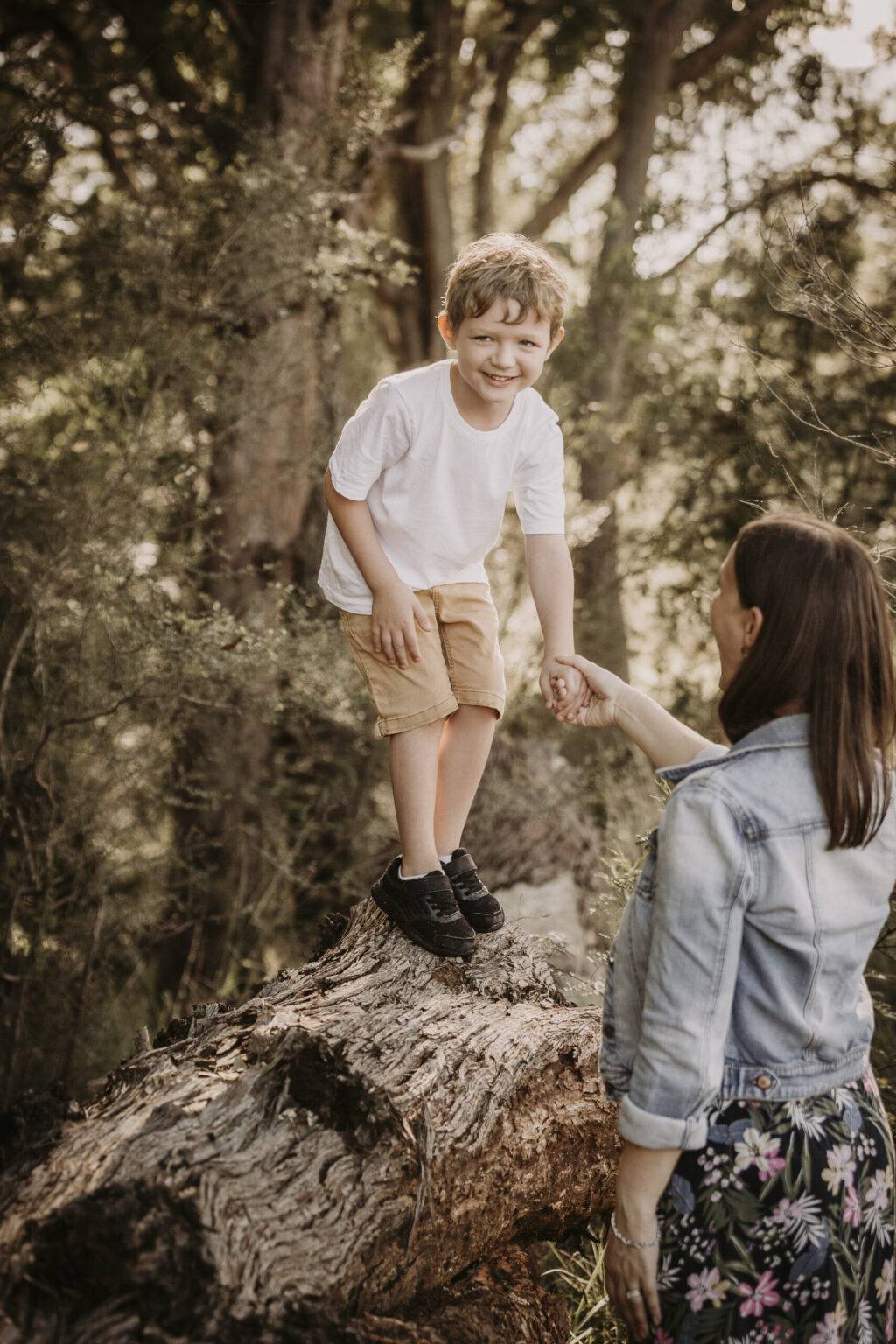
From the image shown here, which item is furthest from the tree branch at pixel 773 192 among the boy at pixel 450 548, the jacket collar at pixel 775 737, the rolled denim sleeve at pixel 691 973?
the rolled denim sleeve at pixel 691 973

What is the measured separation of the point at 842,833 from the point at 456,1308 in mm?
1209

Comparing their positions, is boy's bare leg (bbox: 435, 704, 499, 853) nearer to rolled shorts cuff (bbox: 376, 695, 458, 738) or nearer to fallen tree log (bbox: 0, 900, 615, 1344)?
rolled shorts cuff (bbox: 376, 695, 458, 738)

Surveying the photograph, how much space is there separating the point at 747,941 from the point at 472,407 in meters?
1.45

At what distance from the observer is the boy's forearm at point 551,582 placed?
254 centimetres

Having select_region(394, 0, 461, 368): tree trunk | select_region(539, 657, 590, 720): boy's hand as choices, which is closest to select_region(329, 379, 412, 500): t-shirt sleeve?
select_region(539, 657, 590, 720): boy's hand

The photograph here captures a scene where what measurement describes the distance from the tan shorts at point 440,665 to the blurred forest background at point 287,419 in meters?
0.89

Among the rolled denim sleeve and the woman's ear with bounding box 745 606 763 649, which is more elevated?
the woman's ear with bounding box 745 606 763 649

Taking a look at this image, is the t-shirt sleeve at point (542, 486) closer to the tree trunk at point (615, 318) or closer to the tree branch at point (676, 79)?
the tree trunk at point (615, 318)

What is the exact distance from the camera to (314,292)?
196 inches

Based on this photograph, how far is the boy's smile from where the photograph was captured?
2273 mm

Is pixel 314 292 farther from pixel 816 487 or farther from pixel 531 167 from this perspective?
pixel 531 167

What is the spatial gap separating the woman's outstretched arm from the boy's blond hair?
82 cm

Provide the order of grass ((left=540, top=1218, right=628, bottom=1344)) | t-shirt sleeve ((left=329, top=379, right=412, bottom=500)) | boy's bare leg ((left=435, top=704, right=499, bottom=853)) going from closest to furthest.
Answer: t-shirt sleeve ((left=329, top=379, right=412, bottom=500)) → boy's bare leg ((left=435, top=704, right=499, bottom=853)) → grass ((left=540, top=1218, right=628, bottom=1344))

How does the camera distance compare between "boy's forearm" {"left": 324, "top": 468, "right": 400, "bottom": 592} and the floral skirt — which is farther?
"boy's forearm" {"left": 324, "top": 468, "right": 400, "bottom": 592}
